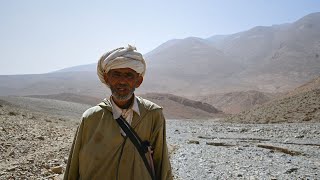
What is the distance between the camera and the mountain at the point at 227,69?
64.4 m

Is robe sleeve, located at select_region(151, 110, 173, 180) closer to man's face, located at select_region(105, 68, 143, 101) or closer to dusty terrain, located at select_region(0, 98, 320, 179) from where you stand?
man's face, located at select_region(105, 68, 143, 101)

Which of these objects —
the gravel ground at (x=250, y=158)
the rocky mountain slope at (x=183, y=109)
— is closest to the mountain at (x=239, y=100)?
the rocky mountain slope at (x=183, y=109)

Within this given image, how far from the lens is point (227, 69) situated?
83.8 metres

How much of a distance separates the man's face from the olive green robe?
10cm

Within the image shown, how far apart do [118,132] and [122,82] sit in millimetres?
321

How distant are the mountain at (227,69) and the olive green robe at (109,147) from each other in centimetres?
5122

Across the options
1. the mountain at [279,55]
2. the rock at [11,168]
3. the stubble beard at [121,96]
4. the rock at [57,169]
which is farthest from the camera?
the mountain at [279,55]

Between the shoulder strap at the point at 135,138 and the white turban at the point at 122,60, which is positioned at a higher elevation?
the white turban at the point at 122,60

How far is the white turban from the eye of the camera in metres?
2.26

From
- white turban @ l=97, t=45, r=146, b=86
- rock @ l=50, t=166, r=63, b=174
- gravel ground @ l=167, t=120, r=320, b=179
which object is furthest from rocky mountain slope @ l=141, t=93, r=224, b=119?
white turban @ l=97, t=45, r=146, b=86

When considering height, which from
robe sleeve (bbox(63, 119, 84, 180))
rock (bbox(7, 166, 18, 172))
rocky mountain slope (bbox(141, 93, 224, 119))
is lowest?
rocky mountain slope (bbox(141, 93, 224, 119))

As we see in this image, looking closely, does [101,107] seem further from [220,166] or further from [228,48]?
[228,48]

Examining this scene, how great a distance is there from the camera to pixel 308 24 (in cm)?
11169

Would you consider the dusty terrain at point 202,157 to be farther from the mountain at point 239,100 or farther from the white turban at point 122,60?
the mountain at point 239,100
